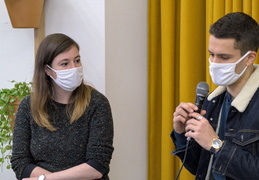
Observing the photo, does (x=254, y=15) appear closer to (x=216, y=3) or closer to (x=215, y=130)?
(x=216, y=3)

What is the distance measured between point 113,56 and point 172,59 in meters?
0.40

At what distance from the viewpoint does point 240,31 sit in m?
1.82

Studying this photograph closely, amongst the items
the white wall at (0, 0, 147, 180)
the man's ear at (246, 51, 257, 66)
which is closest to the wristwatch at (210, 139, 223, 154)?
the man's ear at (246, 51, 257, 66)

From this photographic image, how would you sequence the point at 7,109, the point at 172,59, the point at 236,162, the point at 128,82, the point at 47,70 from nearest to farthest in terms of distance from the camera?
the point at 236,162 < the point at 47,70 < the point at 7,109 < the point at 172,59 < the point at 128,82

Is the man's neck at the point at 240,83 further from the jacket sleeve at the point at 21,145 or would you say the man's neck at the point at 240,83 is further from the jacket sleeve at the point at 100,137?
the jacket sleeve at the point at 21,145

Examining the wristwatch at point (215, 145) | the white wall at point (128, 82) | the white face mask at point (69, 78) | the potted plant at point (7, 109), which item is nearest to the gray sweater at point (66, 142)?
the white face mask at point (69, 78)

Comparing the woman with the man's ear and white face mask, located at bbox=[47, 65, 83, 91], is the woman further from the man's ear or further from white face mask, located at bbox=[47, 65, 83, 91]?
the man's ear

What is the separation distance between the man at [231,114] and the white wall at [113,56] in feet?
4.23

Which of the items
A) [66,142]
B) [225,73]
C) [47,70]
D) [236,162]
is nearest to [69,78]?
[47,70]

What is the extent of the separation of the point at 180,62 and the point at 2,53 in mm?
1308

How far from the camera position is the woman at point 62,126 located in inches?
96.9

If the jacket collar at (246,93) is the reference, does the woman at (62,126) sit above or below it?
below

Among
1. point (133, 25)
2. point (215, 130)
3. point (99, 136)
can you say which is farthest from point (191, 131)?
point (133, 25)

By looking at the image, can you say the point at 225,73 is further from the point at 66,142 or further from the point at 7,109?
the point at 7,109
